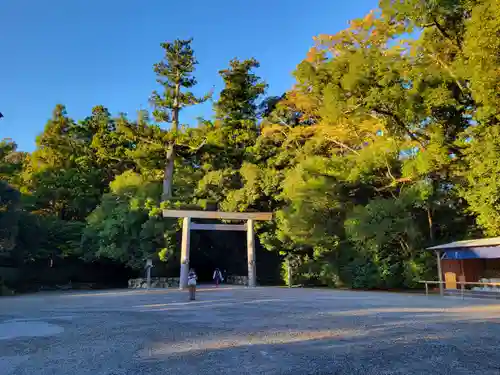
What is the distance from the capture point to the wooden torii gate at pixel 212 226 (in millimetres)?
18172

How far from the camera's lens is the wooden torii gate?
1817cm

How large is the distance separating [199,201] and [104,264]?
25.6 feet

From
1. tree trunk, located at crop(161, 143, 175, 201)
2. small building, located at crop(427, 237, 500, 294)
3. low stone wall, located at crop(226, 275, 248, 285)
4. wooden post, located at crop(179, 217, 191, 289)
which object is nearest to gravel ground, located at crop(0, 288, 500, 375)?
small building, located at crop(427, 237, 500, 294)

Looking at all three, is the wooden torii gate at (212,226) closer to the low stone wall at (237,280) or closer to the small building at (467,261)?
the low stone wall at (237,280)

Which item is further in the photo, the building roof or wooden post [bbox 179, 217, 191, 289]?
wooden post [bbox 179, 217, 191, 289]

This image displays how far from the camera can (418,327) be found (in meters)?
6.53

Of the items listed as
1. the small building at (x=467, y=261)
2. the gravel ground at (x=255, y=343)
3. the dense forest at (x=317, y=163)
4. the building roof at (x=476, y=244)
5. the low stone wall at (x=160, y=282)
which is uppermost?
the dense forest at (x=317, y=163)

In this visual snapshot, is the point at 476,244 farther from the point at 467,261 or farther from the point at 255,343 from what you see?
the point at 255,343

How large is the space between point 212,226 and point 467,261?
10.9 m

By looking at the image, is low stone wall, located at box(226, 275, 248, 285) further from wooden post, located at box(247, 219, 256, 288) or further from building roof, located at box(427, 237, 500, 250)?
building roof, located at box(427, 237, 500, 250)

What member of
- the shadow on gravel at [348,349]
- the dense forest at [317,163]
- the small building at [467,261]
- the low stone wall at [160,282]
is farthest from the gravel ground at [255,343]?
the low stone wall at [160,282]

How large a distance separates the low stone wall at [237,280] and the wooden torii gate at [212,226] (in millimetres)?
2720

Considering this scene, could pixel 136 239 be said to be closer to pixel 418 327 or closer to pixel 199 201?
pixel 199 201

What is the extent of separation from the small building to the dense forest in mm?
1318
